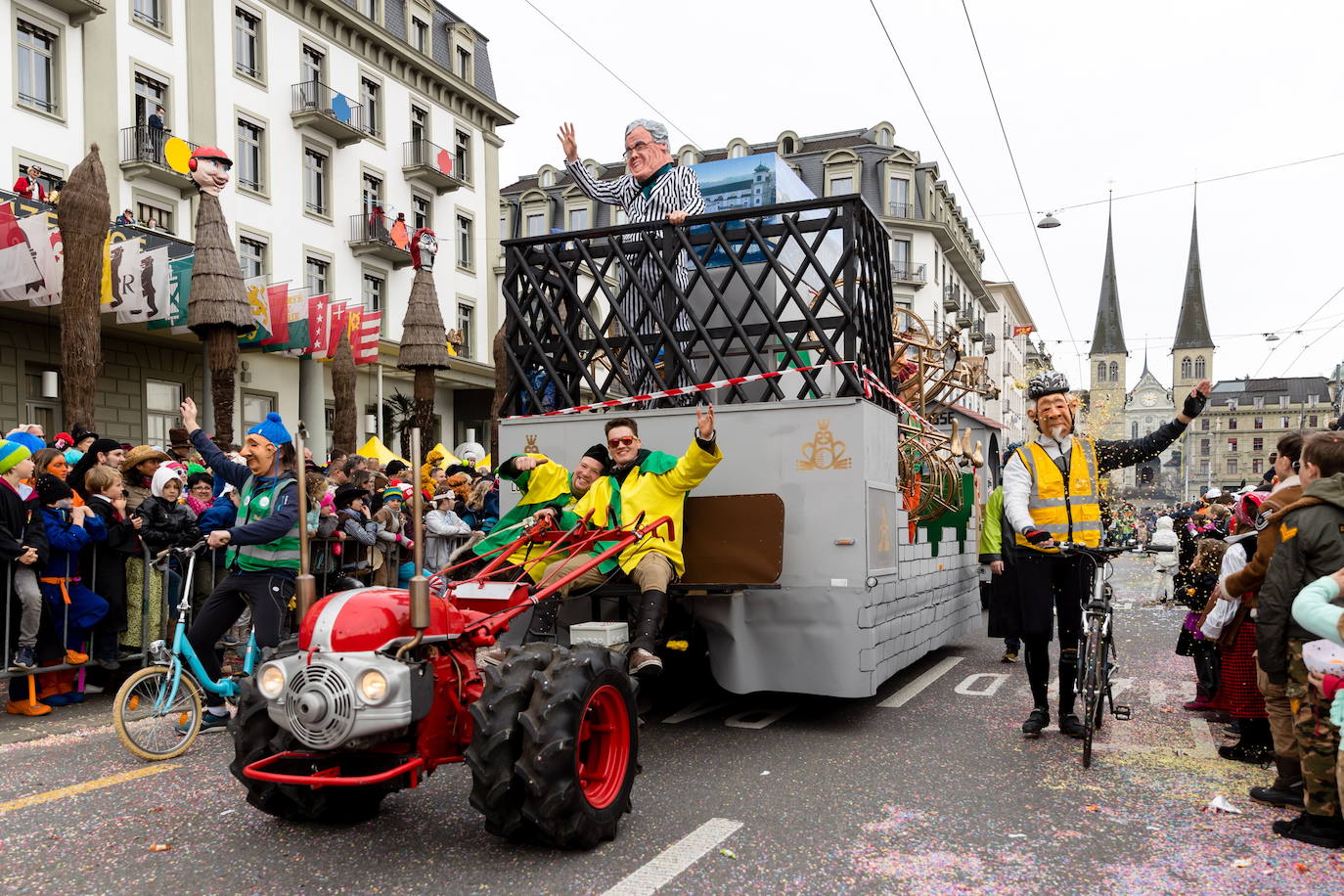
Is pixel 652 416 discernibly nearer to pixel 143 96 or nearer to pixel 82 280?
pixel 82 280

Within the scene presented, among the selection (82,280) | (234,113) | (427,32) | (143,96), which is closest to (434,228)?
(427,32)

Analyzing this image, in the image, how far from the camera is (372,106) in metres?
29.5

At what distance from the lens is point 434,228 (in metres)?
31.8

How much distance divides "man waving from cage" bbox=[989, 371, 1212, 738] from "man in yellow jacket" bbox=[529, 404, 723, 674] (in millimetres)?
1912

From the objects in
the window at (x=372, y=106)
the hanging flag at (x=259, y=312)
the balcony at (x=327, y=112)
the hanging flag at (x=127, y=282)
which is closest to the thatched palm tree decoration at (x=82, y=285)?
the hanging flag at (x=127, y=282)

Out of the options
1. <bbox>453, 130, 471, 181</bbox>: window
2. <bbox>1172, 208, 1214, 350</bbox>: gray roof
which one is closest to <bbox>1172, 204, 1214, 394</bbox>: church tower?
<bbox>1172, 208, 1214, 350</bbox>: gray roof

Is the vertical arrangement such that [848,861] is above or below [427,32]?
below

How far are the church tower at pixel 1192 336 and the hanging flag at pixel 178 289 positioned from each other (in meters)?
67.5

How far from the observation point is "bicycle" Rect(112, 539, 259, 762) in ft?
18.1

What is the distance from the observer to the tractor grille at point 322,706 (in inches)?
145

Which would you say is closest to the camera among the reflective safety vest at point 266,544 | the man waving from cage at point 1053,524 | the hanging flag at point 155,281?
the reflective safety vest at point 266,544

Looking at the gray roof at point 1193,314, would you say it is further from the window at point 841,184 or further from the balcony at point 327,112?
the balcony at point 327,112

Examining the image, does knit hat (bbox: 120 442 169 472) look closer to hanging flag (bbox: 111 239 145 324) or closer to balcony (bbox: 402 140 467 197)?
hanging flag (bbox: 111 239 145 324)

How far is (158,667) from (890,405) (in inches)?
193
